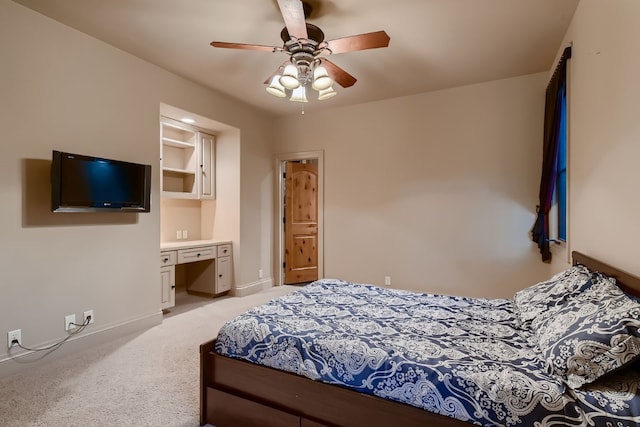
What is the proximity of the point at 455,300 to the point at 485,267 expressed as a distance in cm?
171

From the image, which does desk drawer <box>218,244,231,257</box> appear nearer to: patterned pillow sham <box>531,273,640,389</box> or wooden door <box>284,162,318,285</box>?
wooden door <box>284,162,318,285</box>

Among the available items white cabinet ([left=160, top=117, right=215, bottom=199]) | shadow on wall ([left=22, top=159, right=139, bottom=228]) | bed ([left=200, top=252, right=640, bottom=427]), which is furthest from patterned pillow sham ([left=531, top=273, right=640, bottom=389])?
white cabinet ([left=160, top=117, right=215, bottom=199])

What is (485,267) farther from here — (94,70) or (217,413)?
(94,70)

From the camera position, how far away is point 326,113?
15.3 feet

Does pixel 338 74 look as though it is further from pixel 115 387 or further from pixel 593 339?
pixel 115 387

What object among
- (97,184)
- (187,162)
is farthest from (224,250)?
(97,184)

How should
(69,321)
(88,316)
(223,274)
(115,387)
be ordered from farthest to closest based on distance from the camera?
(223,274), (88,316), (69,321), (115,387)

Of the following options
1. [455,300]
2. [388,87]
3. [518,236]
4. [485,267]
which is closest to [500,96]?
[388,87]

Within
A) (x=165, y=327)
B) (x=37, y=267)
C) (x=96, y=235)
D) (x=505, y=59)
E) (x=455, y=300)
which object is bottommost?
(x=165, y=327)

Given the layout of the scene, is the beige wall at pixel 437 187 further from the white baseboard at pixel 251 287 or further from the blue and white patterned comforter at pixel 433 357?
the blue and white patterned comforter at pixel 433 357

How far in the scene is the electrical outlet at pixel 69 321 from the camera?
2613 mm

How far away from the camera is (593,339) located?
1.14 metres

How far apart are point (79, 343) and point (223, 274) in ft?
5.90

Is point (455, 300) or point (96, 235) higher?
point (96, 235)
